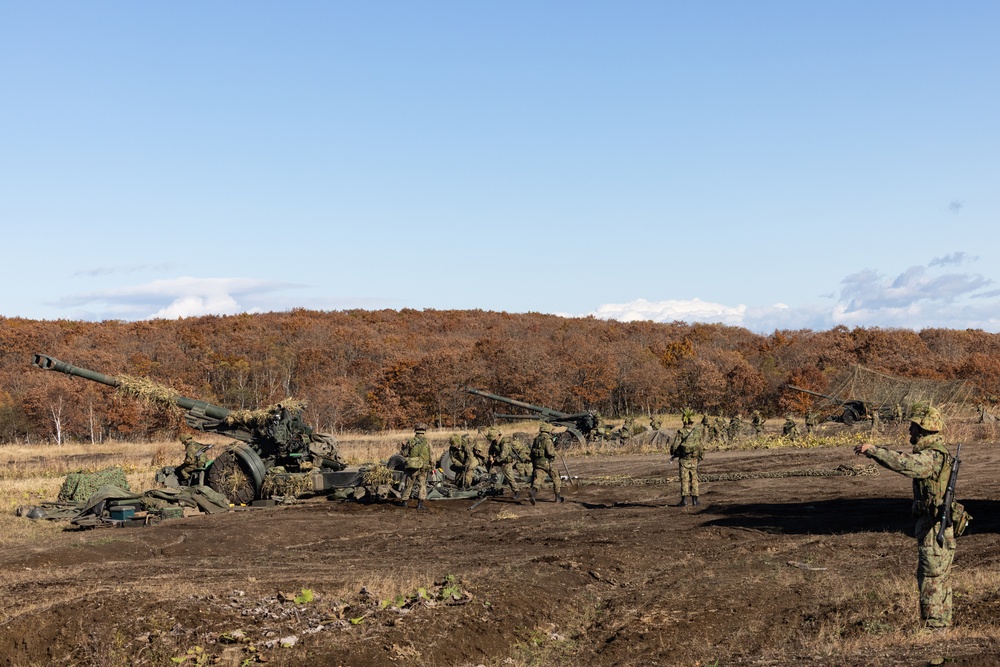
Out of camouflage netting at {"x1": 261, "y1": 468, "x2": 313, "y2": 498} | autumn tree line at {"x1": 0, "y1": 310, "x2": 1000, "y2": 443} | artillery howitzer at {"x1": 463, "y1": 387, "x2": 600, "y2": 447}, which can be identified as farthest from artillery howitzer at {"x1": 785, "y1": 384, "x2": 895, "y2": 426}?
camouflage netting at {"x1": 261, "y1": 468, "x2": 313, "y2": 498}

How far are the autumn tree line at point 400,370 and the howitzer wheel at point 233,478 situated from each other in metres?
20.8

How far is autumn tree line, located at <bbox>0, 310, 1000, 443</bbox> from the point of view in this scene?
172ft

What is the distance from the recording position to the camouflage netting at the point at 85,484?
20516 millimetres

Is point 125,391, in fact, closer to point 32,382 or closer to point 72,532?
point 72,532

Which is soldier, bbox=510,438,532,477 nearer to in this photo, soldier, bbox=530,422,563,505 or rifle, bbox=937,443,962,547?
soldier, bbox=530,422,563,505

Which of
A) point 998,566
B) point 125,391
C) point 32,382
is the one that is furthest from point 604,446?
point 32,382

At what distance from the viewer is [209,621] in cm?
956

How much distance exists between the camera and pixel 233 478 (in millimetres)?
21578

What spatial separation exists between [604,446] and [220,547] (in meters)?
22.0

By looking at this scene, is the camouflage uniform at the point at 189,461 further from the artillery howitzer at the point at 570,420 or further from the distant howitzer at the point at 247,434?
the artillery howitzer at the point at 570,420

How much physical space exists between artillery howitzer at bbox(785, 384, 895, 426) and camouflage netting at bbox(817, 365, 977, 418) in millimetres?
248

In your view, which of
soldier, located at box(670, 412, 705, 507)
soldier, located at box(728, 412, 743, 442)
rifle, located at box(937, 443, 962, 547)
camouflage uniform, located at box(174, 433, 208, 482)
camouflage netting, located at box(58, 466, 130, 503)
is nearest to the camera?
rifle, located at box(937, 443, 962, 547)

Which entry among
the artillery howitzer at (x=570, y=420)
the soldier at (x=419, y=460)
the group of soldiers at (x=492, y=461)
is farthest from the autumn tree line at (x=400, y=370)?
the soldier at (x=419, y=460)

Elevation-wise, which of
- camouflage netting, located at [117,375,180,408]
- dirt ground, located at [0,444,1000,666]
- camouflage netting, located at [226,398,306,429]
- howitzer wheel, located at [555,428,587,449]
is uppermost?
camouflage netting, located at [117,375,180,408]
